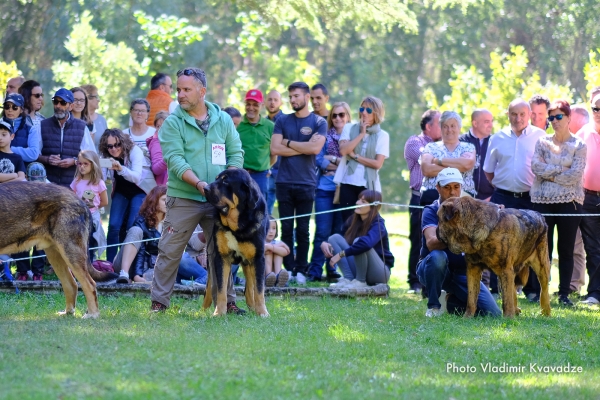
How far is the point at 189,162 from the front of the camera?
814 centimetres

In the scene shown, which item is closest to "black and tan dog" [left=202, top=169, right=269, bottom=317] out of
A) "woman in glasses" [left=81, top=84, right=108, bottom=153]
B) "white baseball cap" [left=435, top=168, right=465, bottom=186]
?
"white baseball cap" [left=435, top=168, right=465, bottom=186]

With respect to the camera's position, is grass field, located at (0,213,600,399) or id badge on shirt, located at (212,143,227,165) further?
id badge on shirt, located at (212,143,227,165)

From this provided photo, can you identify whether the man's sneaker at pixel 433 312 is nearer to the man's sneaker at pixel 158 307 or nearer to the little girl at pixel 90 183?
the man's sneaker at pixel 158 307

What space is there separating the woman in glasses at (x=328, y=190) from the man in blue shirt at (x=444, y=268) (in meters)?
3.38

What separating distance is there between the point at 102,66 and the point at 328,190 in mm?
14219

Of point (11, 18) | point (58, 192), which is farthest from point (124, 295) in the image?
point (11, 18)

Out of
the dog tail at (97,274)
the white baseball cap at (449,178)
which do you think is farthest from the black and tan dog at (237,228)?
the white baseball cap at (449,178)

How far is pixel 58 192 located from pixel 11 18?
24.3 metres

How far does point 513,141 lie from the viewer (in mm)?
10859

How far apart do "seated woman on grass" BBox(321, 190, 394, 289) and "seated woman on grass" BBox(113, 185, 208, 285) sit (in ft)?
6.10

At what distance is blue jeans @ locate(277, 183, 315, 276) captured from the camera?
Answer: 473 inches

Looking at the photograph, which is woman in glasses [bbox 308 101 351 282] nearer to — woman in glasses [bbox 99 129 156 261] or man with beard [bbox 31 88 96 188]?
woman in glasses [bbox 99 129 156 261]

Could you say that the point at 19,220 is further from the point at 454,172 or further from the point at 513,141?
the point at 513,141

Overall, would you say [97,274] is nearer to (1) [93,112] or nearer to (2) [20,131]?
(2) [20,131]
